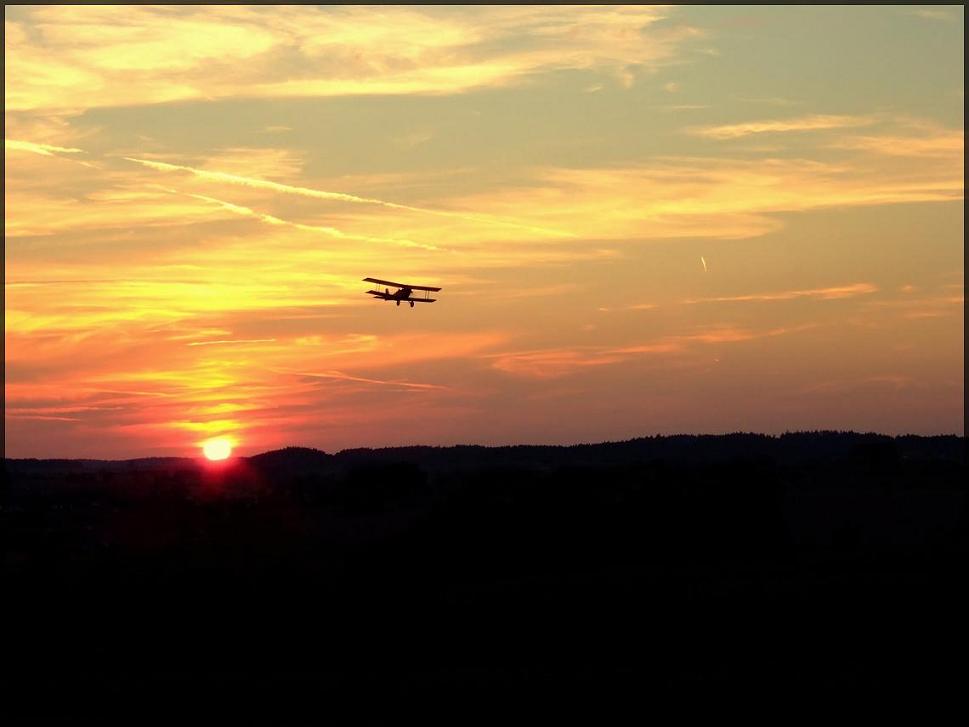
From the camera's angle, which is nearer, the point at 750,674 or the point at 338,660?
the point at 750,674

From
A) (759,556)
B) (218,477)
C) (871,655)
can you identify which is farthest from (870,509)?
(218,477)

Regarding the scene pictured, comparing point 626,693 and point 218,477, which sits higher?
point 218,477

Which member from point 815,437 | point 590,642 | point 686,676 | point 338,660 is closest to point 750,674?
point 686,676

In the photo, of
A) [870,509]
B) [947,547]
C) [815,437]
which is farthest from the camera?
[815,437]

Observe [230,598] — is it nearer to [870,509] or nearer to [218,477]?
[870,509]

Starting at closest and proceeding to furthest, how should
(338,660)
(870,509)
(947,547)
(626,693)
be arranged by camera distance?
(626,693) < (338,660) < (947,547) < (870,509)

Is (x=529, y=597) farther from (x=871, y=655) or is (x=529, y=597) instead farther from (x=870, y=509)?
(x=870, y=509)
